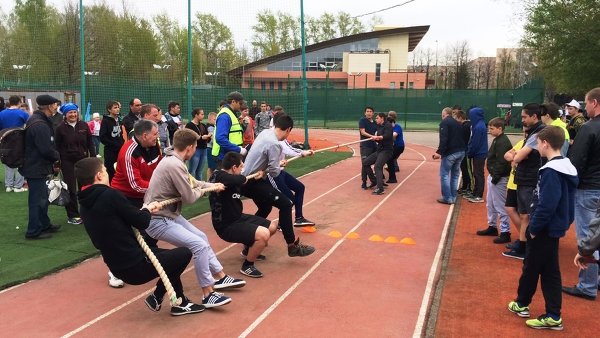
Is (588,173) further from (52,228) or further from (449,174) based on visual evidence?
(52,228)

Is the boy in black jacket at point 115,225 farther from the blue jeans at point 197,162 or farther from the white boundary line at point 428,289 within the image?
the blue jeans at point 197,162

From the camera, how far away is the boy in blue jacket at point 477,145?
33.4 ft

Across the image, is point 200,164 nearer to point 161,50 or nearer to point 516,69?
point 161,50

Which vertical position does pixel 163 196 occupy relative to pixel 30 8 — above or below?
below

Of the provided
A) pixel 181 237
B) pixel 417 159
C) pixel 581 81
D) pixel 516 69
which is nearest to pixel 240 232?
pixel 181 237

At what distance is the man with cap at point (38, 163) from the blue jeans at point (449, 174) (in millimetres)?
7313

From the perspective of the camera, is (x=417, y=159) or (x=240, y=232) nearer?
(x=240, y=232)

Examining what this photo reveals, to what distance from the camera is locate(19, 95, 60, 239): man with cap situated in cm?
697

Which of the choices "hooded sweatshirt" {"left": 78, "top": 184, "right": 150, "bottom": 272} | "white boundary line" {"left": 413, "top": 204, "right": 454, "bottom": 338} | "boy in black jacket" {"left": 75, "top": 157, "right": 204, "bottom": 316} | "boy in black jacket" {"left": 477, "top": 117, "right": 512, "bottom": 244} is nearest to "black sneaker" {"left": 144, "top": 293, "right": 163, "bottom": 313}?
"boy in black jacket" {"left": 75, "top": 157, "right": 204, "bottom": 316}

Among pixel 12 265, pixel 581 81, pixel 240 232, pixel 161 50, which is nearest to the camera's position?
pixel 240 232

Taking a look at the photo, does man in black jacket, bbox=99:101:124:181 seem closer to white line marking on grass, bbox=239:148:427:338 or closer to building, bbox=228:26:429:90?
white line marking on grass, bbox=239:148:427:338

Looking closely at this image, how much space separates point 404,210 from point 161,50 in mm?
24462

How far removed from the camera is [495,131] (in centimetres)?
774

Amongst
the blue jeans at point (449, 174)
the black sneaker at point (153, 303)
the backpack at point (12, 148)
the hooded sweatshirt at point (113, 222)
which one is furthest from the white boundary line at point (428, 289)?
the backpack at point (12, 148)
